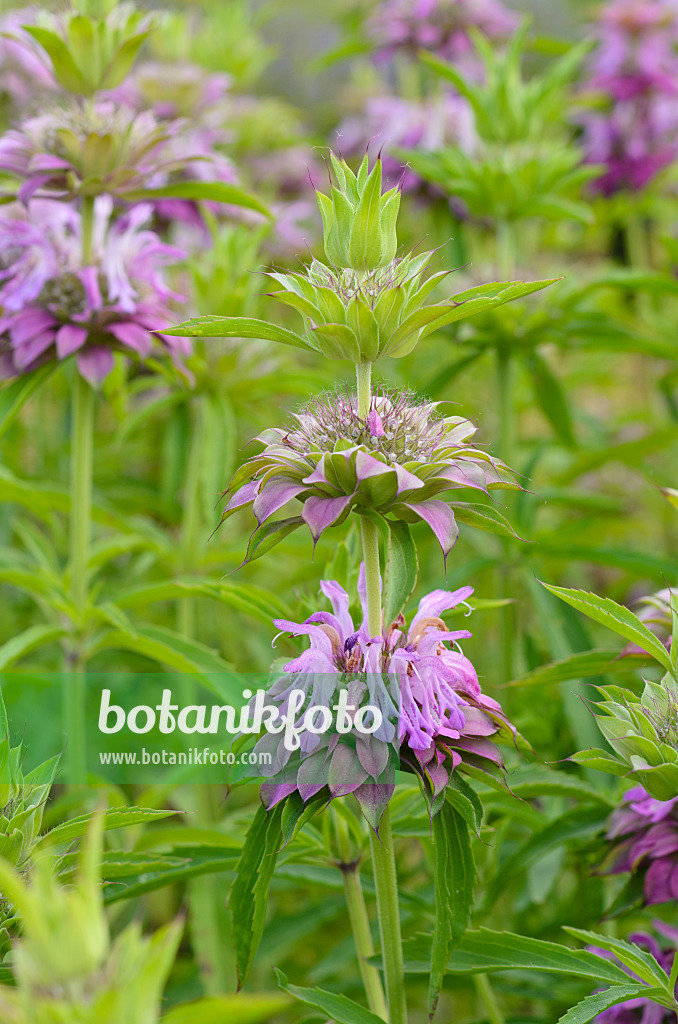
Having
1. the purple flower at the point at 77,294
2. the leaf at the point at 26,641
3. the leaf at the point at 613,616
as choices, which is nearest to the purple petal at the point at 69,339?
the purple flower at the point at 77,294

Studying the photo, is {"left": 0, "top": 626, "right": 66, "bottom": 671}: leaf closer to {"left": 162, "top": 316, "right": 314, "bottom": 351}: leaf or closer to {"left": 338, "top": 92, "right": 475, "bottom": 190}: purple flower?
{"left": 162, "top": 316, "right": 314, "bottom": 351}: leaf

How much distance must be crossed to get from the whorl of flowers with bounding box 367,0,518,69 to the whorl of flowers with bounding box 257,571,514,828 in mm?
1959

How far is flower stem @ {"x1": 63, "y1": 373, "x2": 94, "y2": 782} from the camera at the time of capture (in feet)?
3.86

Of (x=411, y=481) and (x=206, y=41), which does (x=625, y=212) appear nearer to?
(x=206, y=41)

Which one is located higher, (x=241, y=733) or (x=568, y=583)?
(x=568, y=583)

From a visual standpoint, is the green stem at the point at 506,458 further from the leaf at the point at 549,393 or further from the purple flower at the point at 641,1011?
the purple flower at the point at 641,1011

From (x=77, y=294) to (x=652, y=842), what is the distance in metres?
0.96

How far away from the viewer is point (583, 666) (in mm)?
967

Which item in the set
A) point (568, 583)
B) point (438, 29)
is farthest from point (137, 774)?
point (438, 29)

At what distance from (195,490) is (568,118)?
172cm

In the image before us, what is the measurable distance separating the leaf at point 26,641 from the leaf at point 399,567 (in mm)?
540

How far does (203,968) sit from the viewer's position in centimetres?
127

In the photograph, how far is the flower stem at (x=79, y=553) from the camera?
1.18 metres

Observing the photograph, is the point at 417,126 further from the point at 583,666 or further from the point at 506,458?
the point at 583,666
